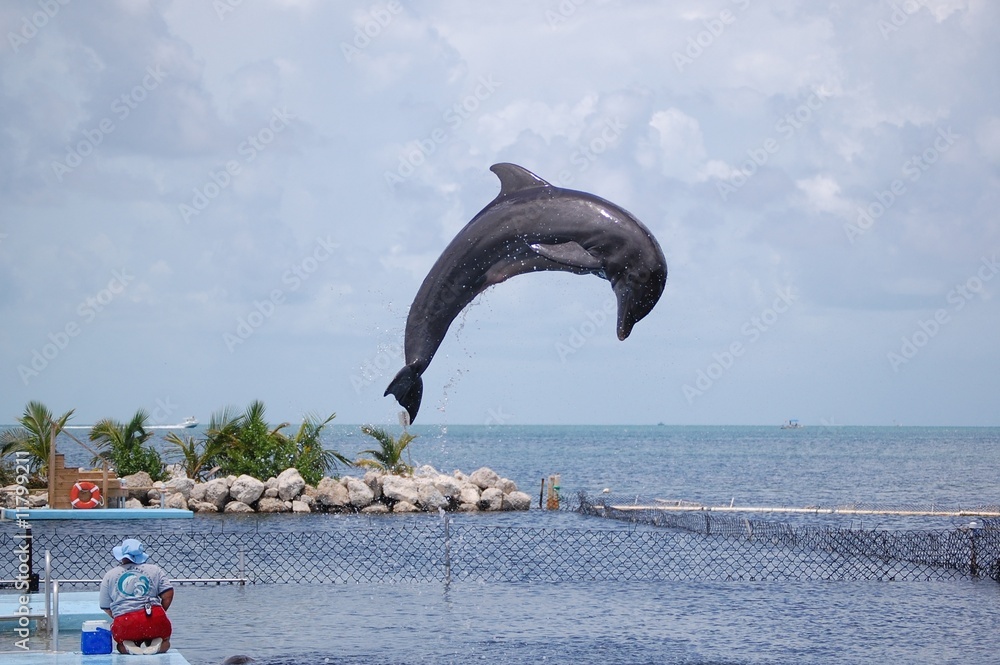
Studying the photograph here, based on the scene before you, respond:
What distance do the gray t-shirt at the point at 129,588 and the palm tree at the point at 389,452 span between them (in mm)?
22750

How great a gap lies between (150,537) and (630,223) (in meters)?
17.3

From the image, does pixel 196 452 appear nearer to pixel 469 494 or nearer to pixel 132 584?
pixel 469 494

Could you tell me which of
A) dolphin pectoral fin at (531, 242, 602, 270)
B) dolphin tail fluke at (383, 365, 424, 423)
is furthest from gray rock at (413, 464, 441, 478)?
dolphin pectoral fin at (531, 242, 602, 270)

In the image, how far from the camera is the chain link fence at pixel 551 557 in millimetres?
18375

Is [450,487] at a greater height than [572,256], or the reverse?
[572,256]

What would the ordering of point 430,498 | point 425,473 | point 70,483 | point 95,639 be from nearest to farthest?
point 95,639 < point 70,483 < point 430,498 < point 425,473

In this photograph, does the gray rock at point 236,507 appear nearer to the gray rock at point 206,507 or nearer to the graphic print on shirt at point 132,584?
the gray rock at point 206,507

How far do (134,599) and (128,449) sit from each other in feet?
71.6

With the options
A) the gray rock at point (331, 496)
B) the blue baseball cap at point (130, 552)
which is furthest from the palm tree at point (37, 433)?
the blue baseball cap at point (130, 552)

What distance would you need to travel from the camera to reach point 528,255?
7.75m

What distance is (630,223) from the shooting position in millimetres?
7551

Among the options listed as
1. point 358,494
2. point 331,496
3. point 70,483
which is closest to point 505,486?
point 358,494

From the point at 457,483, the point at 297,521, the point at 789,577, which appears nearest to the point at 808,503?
the point at 457,483

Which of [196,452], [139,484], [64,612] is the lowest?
[64,612]
